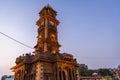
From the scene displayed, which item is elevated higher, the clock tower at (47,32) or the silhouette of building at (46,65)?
the clock tower at (47,32)

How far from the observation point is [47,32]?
90.9 ft

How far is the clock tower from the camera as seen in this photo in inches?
1040

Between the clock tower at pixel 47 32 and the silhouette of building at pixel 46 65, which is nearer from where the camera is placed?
the silhouette of building at pixel 46 65

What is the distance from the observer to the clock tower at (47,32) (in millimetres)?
26414

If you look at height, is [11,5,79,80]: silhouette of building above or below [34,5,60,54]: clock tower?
below

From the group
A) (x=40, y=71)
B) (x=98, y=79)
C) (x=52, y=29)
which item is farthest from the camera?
(x=98, y=79)

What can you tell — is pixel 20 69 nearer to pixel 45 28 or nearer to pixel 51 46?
pixel 51 46

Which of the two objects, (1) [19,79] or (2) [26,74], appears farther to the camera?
(1) [19,79]

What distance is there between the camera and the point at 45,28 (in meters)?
28.2

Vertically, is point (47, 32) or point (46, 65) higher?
point (47, 32)

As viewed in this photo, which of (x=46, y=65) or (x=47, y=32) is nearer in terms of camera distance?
(x=46, y=65)

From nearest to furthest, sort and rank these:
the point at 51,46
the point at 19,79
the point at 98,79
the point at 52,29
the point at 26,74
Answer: the point at 26,74 → the point at 19,79 → the point at 51,46 → the point at 52,29 → the point at 98,79

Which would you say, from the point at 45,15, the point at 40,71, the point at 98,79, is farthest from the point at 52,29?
the point at 98,79

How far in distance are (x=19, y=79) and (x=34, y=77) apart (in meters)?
3.86
